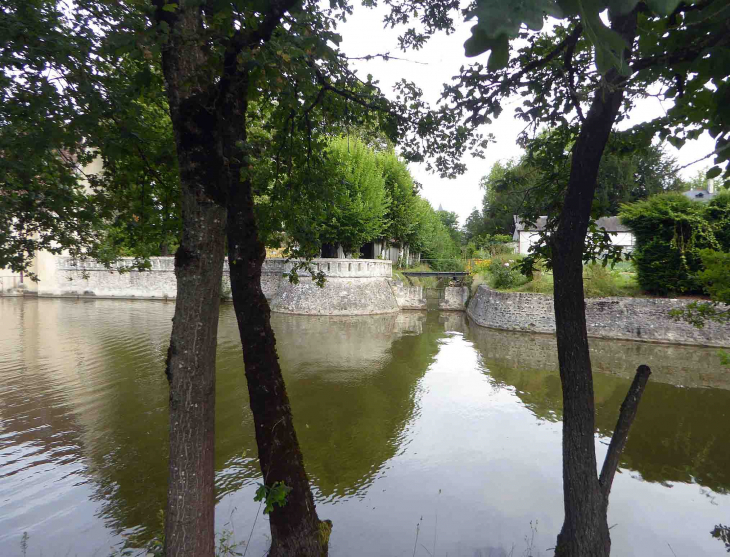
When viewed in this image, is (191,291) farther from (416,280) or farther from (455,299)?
(416,280)

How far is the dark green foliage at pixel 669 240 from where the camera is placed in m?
15.6

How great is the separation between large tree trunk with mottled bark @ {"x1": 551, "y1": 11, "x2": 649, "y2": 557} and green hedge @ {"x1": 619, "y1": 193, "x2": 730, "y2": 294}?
15598mm

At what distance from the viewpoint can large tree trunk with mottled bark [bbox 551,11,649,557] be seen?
11.0 feet

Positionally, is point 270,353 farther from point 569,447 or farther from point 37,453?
point 37,453

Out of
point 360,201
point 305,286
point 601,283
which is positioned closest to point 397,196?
point 360,201

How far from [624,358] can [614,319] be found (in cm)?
347

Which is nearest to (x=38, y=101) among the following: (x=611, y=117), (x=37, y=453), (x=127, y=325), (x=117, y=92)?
(x=117, y=92)

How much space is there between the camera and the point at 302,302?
2444 centimetres

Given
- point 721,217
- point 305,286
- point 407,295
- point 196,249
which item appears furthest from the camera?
point 407,295

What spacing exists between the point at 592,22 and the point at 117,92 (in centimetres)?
446

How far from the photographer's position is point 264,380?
3859 millimetres

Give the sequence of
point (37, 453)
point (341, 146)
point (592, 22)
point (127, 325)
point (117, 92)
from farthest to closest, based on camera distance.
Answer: point (341, 146) → point (127, 325) → point (37, 453) → point (117, 92) → point (592, 22)

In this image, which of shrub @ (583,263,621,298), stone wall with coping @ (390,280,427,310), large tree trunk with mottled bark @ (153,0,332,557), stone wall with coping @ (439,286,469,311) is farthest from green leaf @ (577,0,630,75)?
stone wall with coping @ (439,286,469,311)

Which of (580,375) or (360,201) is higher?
(360,201)
